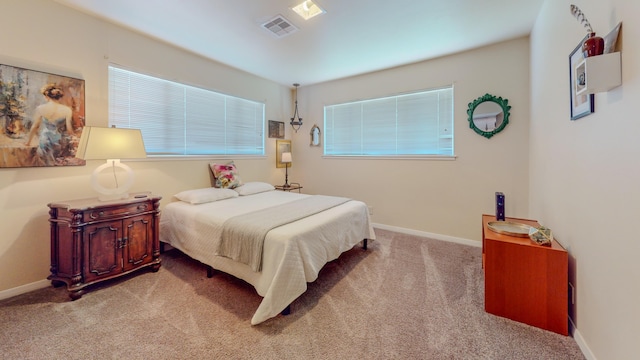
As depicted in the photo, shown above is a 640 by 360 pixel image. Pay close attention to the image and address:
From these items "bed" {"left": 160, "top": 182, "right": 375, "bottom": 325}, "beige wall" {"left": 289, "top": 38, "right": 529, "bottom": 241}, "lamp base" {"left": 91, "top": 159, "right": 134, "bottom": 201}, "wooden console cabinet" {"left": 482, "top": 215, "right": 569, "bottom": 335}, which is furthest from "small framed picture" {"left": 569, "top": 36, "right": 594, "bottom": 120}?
"lamp base" {"left": 91, "top": 159, "right": 134, "bottom": 201}

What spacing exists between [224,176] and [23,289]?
84.1 inches

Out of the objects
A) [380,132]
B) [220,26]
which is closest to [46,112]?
[220,26]

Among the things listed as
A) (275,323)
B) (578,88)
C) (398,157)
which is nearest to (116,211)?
(275,323)

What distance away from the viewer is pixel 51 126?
91.4 inches

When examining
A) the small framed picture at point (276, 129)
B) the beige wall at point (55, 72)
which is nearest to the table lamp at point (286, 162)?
the small framed picture at point (276, 129)

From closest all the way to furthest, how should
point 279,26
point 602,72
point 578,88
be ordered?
point 602,72 < point 578,88 < point 279,26

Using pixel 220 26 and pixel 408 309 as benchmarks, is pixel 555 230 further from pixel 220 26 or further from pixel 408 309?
pixel 220 26

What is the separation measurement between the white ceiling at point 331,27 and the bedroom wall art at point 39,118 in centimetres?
78

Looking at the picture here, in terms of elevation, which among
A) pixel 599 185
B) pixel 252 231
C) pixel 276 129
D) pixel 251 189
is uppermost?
pixel 276 129

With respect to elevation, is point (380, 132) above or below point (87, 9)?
below

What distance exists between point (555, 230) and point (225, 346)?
2600mm

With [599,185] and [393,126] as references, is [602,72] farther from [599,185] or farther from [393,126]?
[393,126]

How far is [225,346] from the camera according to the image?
5.24 feet

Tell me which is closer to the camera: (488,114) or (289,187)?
(488,114)
